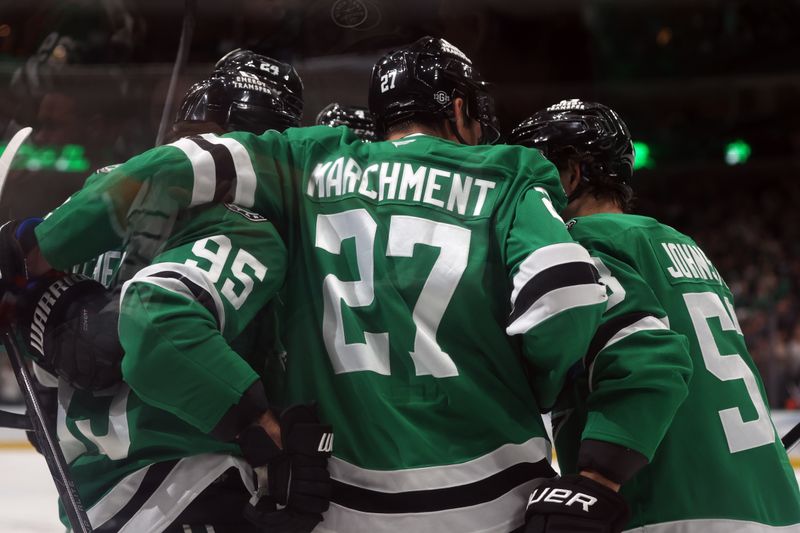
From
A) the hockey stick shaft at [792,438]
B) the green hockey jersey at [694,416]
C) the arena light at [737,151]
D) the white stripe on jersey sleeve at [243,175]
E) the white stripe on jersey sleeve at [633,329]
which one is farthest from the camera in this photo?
the hockey stick shaft at [792,438]

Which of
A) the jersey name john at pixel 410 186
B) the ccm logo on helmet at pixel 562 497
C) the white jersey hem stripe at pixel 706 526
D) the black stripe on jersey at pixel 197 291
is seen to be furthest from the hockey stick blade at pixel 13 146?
the white jersey hem stripe at pixel 706 526

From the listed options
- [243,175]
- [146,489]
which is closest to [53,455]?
[146,489]

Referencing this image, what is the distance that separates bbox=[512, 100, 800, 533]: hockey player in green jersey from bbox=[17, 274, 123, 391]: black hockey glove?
0.62m

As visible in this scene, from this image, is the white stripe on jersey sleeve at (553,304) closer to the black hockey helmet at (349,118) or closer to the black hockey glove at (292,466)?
the black hockey glove at (292,466)

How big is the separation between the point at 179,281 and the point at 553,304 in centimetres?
43

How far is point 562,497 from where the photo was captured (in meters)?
1.12

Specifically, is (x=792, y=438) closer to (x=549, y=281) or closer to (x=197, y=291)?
(x=549, y=281)

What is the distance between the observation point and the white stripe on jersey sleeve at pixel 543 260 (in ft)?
3.49

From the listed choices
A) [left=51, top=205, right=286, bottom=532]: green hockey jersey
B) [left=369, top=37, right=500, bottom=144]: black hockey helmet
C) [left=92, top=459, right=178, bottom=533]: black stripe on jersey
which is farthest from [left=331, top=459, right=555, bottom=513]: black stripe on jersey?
[left=369, top=37, right=500, bottom=144]: black hockey helmet

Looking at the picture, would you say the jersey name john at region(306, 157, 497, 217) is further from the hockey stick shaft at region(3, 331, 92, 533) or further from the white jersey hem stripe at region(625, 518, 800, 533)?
the white jersey hem stripe at region(625, 518, 800, 533)

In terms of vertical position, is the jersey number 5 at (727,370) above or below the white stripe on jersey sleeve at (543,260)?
below

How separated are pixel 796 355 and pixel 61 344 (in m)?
3.65

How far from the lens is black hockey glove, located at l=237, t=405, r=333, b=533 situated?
1.02m

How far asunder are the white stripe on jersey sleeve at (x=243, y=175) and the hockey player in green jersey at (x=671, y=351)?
41cm
